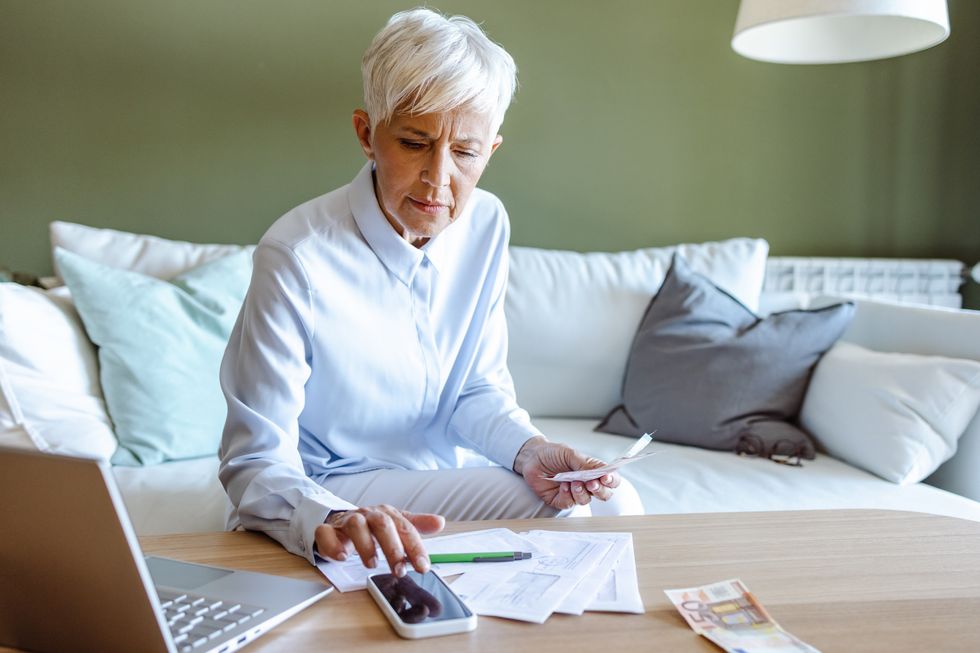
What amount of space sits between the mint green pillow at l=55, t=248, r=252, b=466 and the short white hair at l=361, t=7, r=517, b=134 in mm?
929

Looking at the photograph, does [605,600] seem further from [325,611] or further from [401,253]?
[401,253]

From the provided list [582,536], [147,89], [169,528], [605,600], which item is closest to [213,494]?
[169,528]

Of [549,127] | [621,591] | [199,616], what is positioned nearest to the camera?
[199,616]

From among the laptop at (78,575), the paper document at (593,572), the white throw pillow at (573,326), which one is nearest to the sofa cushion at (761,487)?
the white throw pillow at (573,326)

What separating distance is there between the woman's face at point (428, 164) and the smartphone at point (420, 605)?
26.2 inches

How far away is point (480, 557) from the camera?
3.42 feet

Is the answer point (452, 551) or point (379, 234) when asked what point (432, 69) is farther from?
point (452, 551)

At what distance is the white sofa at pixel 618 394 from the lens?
1893 mm

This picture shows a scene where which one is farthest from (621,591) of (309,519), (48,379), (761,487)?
(48,379)

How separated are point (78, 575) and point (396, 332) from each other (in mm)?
828

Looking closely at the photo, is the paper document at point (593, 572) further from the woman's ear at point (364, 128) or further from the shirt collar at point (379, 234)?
the woman's ear at point (364, 128)

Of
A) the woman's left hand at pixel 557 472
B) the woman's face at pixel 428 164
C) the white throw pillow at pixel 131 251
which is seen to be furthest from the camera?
the white throw pillow at pixel 131 251

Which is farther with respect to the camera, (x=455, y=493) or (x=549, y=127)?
(x=549, y=127)

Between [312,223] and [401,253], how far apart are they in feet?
0.50
